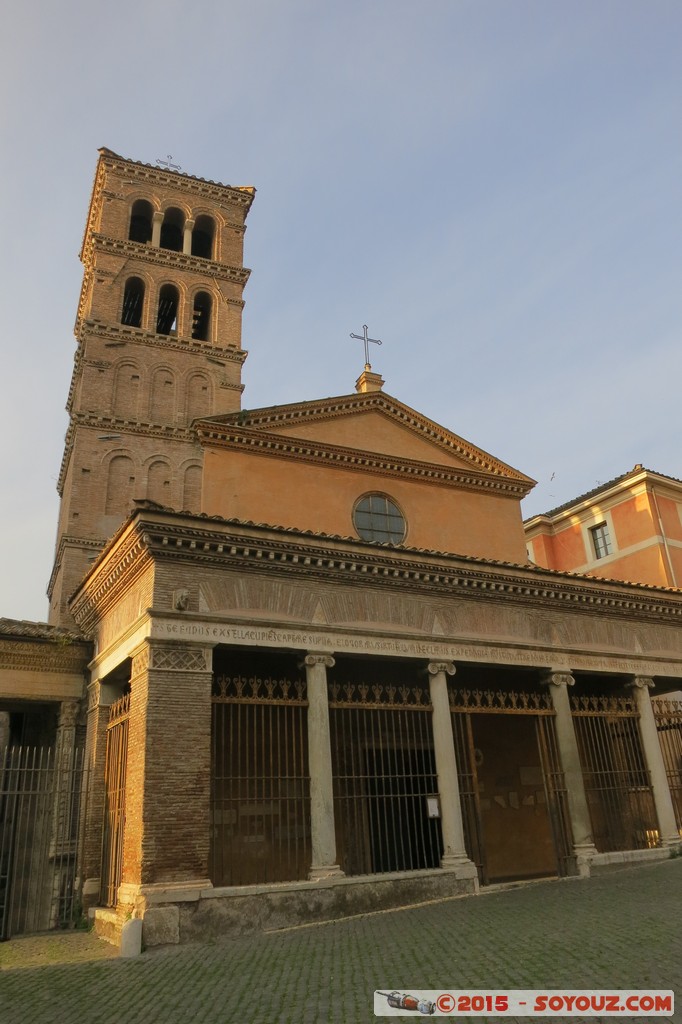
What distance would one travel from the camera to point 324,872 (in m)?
9.48

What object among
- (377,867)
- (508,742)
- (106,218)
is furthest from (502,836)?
(106,218)

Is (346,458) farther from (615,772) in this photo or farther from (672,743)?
(672,743)

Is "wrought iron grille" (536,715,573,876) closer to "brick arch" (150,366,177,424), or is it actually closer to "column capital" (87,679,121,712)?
"column capital" (87,679,121,712)

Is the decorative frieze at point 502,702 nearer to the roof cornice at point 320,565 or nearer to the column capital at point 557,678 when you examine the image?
the column capital at point 557,678

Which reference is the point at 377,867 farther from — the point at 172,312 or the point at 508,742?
the point at 172,312

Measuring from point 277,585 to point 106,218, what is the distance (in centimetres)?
1591

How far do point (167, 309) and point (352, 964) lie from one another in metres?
19.6

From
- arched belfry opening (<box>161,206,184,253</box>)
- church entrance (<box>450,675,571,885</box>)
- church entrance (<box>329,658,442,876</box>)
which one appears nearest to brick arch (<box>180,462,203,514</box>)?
church entrance (<box>329,658,442,876</box>)

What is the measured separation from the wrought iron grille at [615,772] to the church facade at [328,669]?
6cm

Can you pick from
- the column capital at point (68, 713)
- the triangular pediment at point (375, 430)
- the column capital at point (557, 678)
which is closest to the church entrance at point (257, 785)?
the column capital at point (68, 713)

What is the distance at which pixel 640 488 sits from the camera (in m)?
22.1

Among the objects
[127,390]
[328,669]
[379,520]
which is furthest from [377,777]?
[127,390]

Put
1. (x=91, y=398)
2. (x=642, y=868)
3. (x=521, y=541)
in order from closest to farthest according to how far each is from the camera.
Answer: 1. (x=642, y=868)
2. (x=521, y=541)
3. (x=91, y=398)

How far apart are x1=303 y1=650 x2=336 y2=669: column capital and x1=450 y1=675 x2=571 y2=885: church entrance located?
8.76 feet
